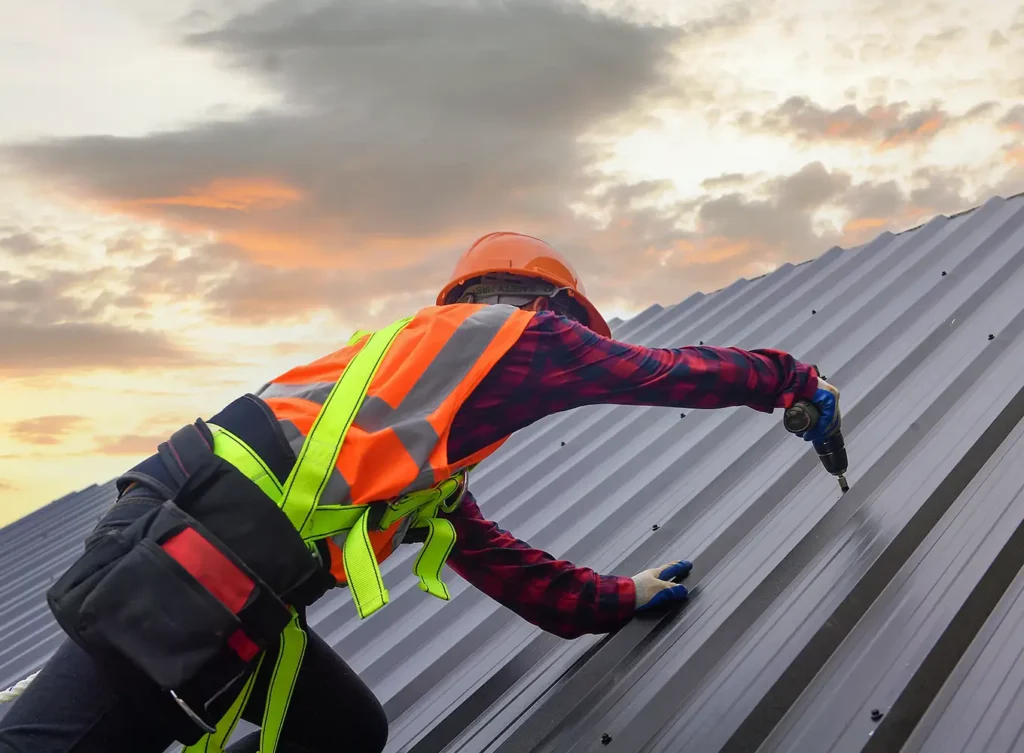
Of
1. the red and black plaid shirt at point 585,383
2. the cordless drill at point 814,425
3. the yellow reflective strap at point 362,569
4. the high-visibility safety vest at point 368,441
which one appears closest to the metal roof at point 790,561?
the cordless drill at point 814,425

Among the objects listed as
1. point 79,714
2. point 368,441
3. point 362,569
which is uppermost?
point 368,441

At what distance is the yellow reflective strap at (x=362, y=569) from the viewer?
6.84ft

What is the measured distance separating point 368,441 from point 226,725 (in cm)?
83

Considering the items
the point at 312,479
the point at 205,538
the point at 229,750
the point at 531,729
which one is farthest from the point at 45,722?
the point at 531,729

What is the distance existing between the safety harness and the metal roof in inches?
40.6

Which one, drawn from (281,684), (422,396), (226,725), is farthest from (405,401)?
(226,725)

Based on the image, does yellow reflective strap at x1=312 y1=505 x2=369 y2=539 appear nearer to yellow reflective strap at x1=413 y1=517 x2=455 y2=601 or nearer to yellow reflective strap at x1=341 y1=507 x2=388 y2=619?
yellow reflective strap at x1=341 y1=507 x2=388 y2=619

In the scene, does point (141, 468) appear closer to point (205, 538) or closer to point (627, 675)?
point (205, 538)

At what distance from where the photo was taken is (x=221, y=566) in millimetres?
2072

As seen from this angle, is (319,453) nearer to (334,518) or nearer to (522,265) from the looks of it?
(334,518)

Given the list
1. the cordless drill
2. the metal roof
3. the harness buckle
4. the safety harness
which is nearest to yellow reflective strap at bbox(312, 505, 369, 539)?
the safety harness

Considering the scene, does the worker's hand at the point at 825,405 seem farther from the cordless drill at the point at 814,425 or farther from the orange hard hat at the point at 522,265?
the orange hard hat at the point at 522,265

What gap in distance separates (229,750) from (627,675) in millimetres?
1223

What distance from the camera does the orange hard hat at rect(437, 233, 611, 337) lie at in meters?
3.06
